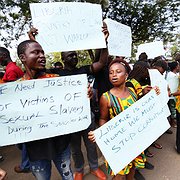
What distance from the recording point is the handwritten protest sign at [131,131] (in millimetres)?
1338

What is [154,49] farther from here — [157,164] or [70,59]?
[70,59]

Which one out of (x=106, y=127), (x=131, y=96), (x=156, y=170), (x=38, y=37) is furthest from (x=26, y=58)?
(x=156, y=170)

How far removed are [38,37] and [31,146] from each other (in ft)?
2.94

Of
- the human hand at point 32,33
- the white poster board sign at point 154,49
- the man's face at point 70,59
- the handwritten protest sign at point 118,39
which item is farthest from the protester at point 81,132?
the white poster board sign at point 154,49

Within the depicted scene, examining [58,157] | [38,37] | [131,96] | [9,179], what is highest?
[38,37]

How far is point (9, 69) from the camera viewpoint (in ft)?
7.55

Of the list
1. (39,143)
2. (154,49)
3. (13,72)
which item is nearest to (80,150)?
(39,143)

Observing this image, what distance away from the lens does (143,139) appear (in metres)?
1.52

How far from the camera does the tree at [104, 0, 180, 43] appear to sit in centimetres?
945

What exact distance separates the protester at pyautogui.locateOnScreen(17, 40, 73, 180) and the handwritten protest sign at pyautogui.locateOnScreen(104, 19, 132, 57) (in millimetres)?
1045

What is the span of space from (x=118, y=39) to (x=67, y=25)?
847mm

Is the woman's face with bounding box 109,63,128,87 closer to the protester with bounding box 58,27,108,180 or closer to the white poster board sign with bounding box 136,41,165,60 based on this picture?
the protester with bounding box 58,27,108,180

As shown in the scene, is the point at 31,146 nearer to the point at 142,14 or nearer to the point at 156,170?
the point at 156,170

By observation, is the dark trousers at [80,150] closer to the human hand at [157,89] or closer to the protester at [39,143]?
the protester at [39,143]
